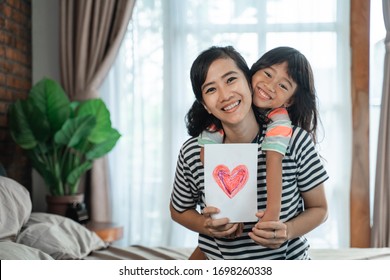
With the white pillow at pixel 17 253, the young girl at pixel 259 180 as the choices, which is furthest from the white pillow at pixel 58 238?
the young girl at pixel 259 180

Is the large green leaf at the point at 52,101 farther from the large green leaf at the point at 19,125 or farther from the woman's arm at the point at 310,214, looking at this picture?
the woman's arm at the point at 310,214

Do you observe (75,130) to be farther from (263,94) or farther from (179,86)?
(263,94)

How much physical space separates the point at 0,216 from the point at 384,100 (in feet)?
3.67

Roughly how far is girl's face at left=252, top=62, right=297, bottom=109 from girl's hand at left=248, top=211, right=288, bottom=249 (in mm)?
180

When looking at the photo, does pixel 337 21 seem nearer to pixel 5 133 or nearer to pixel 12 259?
pixel 12 259

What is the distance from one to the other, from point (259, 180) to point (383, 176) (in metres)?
0.75

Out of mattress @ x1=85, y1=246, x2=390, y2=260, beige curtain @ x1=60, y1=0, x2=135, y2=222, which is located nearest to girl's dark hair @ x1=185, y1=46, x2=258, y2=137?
mattress @ x1=85, y1=246, x2=390, y2=260

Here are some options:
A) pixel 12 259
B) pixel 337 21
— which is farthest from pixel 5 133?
pixel 337 21

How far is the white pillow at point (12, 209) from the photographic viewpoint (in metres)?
1.61

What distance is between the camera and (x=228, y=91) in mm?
962

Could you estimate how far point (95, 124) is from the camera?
2369mm

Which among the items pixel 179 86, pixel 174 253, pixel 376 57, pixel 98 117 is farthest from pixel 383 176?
pixel 98 117

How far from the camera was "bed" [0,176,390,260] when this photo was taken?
64.1 inches
